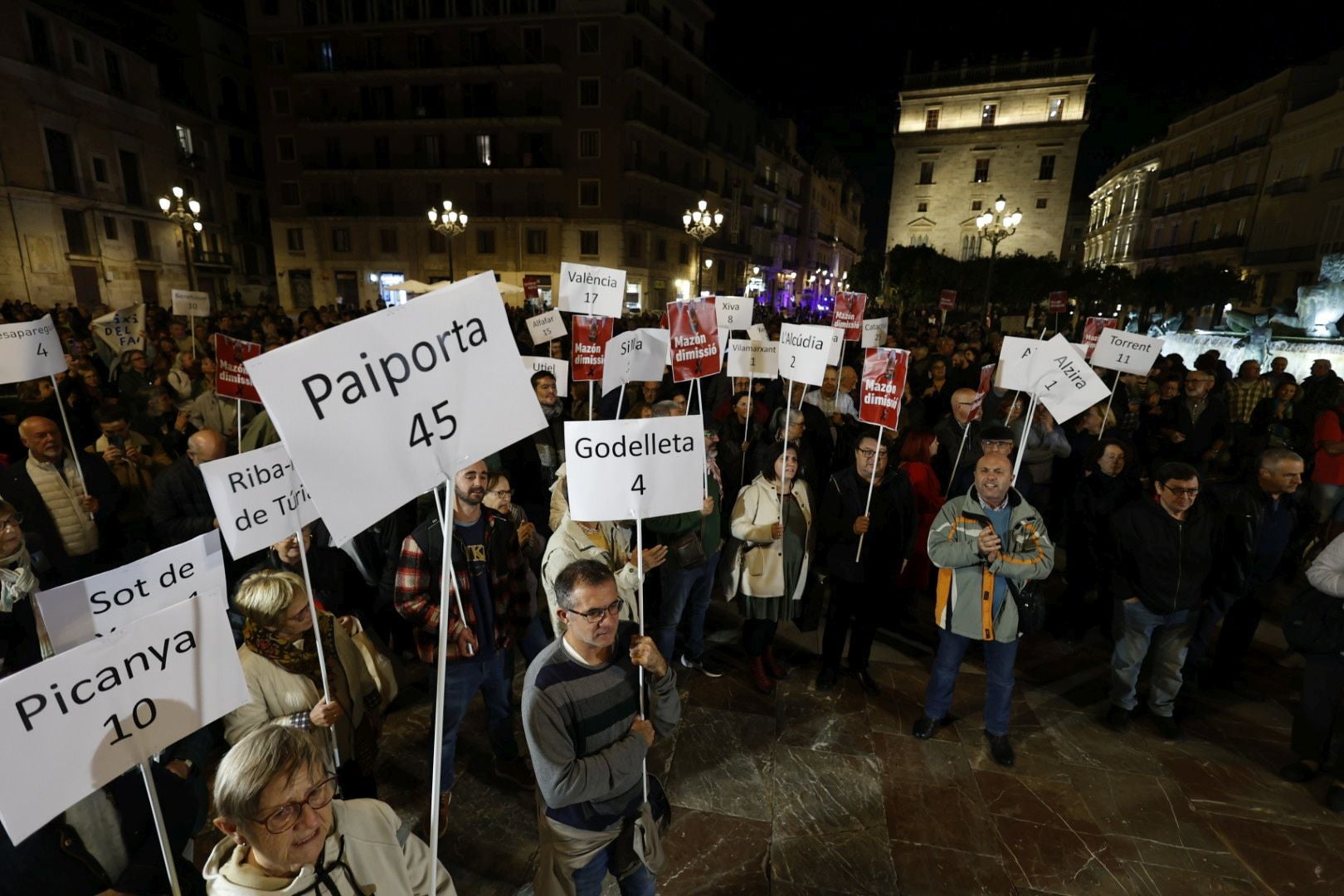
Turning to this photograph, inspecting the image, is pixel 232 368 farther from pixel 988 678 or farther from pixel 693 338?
pixel 988 678

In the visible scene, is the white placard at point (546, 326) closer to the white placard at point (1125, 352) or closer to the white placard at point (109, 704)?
the white placard at point (1125, 352)

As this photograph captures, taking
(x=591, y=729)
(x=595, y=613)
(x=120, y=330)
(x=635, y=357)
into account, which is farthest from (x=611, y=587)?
(x=120, y=330)

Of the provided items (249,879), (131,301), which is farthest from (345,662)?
(131,301)

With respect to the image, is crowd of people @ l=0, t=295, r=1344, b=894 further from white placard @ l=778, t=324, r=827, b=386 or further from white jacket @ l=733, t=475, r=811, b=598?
white placard @ l=778, t=324, r=827, b=386

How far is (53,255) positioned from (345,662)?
106 ft

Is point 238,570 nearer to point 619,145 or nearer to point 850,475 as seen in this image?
point 850,475

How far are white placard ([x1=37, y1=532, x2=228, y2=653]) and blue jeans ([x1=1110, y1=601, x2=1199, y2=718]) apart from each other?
4.94 metres

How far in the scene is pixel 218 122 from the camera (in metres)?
34.1

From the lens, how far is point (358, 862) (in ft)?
5.76

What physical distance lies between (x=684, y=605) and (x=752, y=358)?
273 centimetres

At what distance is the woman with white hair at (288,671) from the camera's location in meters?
2.61

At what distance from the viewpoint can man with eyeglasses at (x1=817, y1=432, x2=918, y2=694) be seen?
4.40 m

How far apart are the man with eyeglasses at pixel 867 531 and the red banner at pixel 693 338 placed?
210 centimetres

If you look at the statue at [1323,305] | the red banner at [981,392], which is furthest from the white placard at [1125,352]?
the statue at [1323,305]
